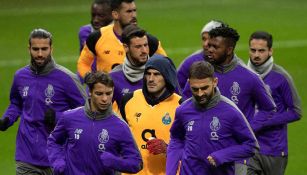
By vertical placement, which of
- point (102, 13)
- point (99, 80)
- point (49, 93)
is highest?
point (102, 13)

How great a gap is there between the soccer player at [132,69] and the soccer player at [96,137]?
178 centimetres

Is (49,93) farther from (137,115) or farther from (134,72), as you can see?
(137,115)

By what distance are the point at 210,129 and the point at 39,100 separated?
9.25ft

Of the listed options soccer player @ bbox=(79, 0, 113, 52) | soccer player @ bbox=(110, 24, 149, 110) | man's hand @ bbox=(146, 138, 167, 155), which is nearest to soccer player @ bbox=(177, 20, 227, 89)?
soccer player @ bbox=(110, 24, 149, 110)

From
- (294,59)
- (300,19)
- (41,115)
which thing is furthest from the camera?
(300,19)

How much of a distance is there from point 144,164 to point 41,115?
170 centimetres

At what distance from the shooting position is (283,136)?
14.3m

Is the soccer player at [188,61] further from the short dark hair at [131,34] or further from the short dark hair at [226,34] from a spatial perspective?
the short dark hair at [226,34]

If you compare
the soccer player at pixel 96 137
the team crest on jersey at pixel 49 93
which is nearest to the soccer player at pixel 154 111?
the soccer player at pixel 96 137

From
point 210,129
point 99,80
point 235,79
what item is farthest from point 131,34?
point 210,129

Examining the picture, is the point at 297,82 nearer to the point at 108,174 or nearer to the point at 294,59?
the point at 294,59

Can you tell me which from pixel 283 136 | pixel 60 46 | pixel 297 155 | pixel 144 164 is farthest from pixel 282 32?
pixel 144 164

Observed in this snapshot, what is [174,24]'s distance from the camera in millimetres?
36531

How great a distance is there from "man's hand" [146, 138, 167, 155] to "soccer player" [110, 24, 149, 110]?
1.37 meters
